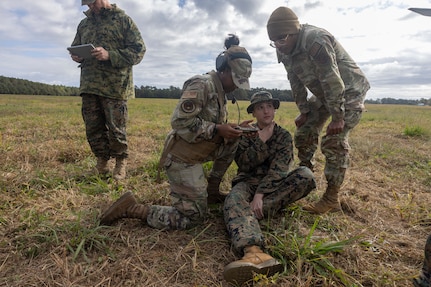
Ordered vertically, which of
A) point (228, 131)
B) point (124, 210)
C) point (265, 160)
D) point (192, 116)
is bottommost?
point (124, 210)

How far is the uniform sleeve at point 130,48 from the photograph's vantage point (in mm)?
3666

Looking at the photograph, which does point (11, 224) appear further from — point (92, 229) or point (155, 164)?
point (155, 164)

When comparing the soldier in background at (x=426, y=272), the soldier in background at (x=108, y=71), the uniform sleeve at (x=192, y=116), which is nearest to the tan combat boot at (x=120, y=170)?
the soldier in background at (x=108, y=71)

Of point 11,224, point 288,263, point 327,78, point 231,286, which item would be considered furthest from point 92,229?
point 327,78

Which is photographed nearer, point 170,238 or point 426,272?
point 426,272

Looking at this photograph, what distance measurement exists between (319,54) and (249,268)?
196cm

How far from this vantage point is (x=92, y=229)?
238cm

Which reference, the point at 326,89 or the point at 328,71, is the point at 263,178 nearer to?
the point at 326,89

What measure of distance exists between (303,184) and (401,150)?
14.5 ft

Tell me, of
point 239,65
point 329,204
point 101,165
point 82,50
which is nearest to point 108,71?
point 82,50

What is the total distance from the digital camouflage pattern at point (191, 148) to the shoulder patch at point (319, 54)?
924mm

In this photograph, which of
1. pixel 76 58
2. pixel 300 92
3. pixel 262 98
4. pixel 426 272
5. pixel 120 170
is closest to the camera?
pixel 426 272

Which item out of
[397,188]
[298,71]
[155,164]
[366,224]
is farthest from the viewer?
[155,164]

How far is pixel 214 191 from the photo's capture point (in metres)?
3.15
